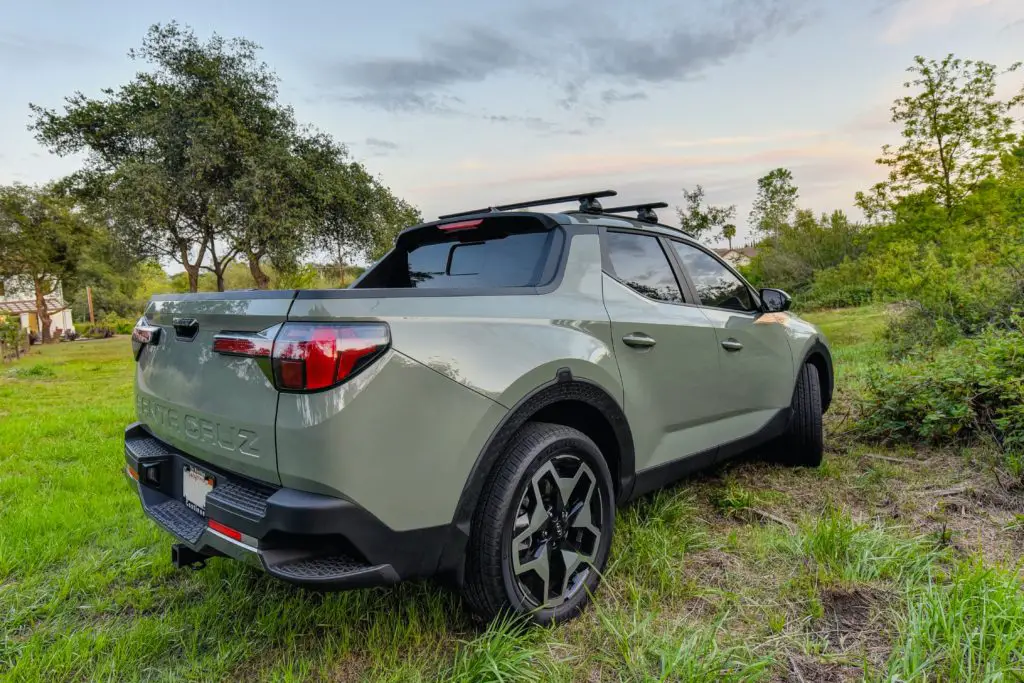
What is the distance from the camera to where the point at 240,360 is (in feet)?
5.74

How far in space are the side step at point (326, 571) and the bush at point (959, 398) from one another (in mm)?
3690

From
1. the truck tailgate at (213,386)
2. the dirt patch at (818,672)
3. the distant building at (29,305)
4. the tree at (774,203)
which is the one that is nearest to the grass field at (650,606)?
the dirt patch at (818,672)

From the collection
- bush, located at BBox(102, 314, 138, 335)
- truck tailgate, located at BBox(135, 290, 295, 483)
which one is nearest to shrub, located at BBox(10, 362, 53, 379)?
truck tailgate, located at BBox(135, 290, 295, 483)

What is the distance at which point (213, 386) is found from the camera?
1.85 meters

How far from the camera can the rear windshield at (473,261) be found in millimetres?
2484

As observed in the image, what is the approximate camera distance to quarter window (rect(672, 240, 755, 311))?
3229 mm

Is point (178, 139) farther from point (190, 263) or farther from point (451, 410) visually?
point (451, 410)

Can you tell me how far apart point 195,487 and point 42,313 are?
1500 inches

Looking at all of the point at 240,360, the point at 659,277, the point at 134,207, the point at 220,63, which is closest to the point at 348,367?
the point at 240,360

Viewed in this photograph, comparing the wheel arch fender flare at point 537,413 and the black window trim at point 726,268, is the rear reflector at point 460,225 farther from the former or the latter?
the black window trim at point 726,268

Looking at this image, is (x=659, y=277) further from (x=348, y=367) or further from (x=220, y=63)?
(x=220, y=63)

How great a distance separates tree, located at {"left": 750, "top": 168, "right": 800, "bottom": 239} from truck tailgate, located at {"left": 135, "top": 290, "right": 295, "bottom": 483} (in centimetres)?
4482

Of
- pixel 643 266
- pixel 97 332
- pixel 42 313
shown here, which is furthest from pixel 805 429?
pixel 97 332

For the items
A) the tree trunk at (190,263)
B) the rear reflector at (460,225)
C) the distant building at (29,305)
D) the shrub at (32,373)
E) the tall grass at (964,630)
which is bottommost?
the tall grass at (964,630)
